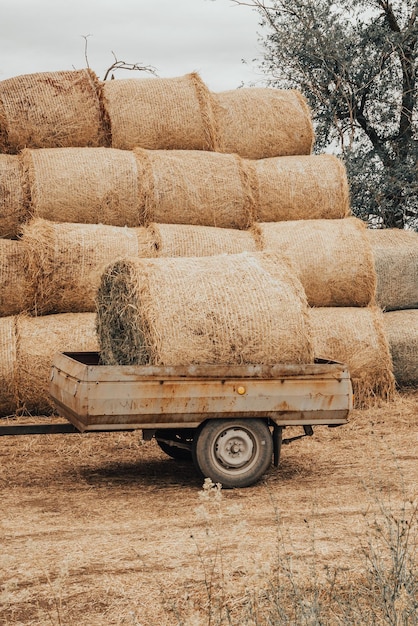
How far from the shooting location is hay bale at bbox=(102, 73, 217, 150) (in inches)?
422

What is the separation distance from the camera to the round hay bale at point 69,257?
9609mm

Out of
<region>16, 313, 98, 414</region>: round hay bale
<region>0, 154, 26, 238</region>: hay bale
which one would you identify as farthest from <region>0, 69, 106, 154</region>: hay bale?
<region>16, 313, 98, 414</region>: round hay bale

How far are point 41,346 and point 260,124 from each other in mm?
3986

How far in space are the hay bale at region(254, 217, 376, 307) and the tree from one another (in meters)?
4.94

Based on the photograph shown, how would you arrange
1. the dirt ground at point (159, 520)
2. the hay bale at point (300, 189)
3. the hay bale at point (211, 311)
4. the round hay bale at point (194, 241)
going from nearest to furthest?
the dirt ground at point (159, 520)
the hay bale at point (211, 311)
the round hay bale at point (194, 241)
the hay bale at point (300, 189)

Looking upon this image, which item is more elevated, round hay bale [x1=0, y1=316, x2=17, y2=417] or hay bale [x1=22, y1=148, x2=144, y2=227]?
hay bale [x1=22, y1=148, x2=144, y2=227]

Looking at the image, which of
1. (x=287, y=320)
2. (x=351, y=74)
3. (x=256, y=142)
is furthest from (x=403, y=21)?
(x=287, y=320)

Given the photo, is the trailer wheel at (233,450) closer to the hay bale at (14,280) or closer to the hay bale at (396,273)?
the hay bale at (14,280)

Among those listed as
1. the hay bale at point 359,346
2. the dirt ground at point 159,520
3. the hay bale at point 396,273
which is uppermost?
the hay bale at point 396,273

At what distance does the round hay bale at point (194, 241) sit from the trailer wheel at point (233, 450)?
126 inches

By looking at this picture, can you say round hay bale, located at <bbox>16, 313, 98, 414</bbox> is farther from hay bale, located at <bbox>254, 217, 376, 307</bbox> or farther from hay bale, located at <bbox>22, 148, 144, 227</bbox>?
hay bale, located at <bbox>254, 217, 376, 307</bbox>

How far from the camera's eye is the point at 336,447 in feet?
29.2

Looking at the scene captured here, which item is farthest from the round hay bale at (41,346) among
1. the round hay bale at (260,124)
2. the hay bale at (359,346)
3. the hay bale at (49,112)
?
the round hay bale at (260,124)

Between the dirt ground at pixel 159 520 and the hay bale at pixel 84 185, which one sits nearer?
the dirt ground at pixel 159 520
